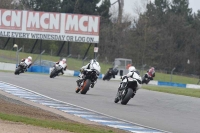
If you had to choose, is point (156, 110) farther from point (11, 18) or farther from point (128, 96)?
point (11, 18)

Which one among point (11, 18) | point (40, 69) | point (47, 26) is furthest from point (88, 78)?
point (11, 18)

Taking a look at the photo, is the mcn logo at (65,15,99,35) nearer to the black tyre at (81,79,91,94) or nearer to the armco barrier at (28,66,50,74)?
the armco barrier at (28,66,50,74)

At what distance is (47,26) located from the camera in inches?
2212

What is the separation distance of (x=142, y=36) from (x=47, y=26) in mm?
16445

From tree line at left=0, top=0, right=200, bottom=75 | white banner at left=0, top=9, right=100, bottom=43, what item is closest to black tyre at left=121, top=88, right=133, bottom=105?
white banner at left=0, top=9, right=100, bottom=43

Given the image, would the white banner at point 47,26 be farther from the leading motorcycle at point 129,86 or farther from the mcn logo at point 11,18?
the leading motorcycle at point 129,86

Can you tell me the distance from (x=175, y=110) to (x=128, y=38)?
A: 5472 cm

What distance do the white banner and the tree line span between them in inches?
395

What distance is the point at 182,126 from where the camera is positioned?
48.3 feet

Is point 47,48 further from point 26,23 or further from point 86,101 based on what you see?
point 86,101

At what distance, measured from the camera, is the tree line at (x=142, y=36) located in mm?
70250

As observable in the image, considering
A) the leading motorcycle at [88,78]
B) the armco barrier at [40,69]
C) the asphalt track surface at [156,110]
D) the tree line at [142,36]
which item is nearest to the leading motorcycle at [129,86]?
the asphalt track surface at [156,110]

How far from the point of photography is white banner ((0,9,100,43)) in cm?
5588

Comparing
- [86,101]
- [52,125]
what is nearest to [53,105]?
[86,101]
